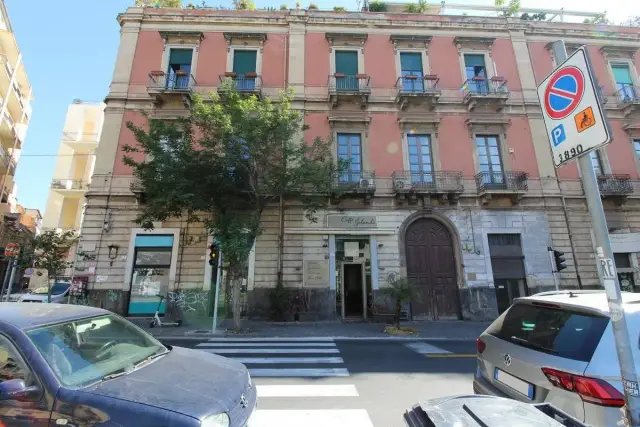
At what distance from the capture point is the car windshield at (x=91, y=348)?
2486 mm

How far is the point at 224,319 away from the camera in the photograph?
13500 mm

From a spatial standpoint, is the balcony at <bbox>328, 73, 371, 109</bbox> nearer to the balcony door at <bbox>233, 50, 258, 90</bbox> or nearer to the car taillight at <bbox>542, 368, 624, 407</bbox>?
the balcony door at <bbox>233, 50, 258, 90</bbox>

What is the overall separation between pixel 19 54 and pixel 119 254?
19760mm

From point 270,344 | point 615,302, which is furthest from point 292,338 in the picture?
point 615,302

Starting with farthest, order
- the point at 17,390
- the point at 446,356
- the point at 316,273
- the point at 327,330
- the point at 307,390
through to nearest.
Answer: the point at 316,273 → the point at 327,330 → the point at 446,356 → the point at 307,390 → the point at 17,390

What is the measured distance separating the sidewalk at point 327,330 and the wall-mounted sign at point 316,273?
5.89 ft

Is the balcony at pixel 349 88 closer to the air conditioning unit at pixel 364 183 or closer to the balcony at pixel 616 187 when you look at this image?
the air conditioning unit at pixel 364 183

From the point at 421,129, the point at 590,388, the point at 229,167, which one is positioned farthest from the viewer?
the point at 421,129

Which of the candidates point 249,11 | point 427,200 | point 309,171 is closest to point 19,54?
point 249,11

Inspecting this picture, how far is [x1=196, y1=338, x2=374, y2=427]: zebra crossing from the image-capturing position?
12.5ft

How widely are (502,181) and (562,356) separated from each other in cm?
1476

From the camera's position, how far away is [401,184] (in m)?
14.9

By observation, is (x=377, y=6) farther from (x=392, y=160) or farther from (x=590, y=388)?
(x=590, y=388)

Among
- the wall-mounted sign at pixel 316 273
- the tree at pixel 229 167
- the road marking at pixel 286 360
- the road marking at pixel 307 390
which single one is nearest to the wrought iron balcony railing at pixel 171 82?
the tree at pixel 229 167
